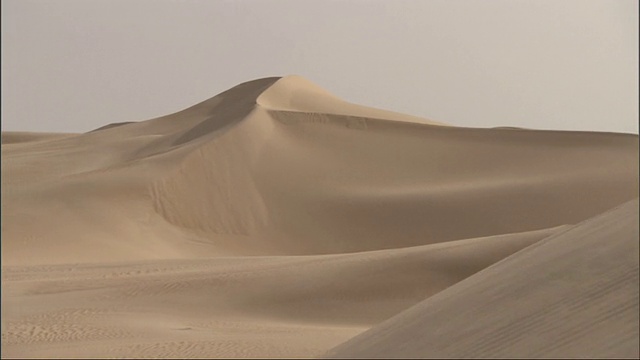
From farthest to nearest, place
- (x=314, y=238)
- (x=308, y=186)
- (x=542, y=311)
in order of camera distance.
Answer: (x=308, y=186)
(x=314, y=238)
(x=542, y=311)

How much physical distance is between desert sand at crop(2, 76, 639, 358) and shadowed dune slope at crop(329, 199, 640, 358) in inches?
0.6

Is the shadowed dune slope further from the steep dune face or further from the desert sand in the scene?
the steep dune face

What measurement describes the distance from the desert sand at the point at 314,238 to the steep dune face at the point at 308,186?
6 cm

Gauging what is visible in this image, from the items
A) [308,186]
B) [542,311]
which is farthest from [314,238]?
[542,311]

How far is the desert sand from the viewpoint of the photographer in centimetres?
520

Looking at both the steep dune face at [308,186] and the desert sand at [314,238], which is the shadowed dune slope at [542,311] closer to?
the desert sand at [314,238]

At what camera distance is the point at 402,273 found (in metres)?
10.1

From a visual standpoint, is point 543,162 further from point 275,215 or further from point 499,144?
point 275,215

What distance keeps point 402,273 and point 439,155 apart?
41.4 ft

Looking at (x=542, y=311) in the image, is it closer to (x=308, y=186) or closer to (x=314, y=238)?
(x=314, y=238)

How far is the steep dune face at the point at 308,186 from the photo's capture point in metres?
15.9

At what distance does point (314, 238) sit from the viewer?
57.5ft

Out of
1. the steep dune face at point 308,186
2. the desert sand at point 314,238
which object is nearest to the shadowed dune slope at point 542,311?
the desert sand at point 314,238

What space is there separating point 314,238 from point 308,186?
2693 mm
